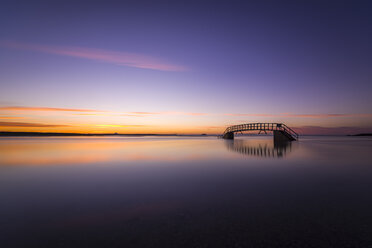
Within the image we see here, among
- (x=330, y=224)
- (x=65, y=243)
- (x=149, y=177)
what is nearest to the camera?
(x=65, y=243)

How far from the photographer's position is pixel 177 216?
16.3 ft

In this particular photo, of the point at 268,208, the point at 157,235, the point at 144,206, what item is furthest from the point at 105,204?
the point at 268,208

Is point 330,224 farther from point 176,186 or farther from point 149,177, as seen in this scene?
point 149,177

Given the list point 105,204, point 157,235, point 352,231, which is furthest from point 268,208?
point 105,204

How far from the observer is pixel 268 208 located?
17.7 ft

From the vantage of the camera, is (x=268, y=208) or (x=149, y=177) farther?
(x=149, y=177)

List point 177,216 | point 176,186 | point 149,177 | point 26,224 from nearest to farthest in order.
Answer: point 26,224, point 177,216, point 176,186, point 149,177

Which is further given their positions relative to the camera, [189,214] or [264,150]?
[264,150]

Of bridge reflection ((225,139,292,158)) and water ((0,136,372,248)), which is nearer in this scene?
water ((0,136,372,248))

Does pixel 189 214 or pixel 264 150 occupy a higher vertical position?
pixel 189 214

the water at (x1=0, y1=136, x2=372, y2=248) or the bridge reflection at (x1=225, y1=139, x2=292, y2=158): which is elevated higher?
the water at (x1=0, y1=136, x2=372, y2=248)

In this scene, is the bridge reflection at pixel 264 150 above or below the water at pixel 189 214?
below

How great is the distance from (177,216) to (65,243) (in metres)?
2.48

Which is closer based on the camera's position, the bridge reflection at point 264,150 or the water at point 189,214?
the water at point 189,214
